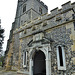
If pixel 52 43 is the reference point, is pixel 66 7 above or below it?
above

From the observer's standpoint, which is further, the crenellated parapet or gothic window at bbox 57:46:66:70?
the crenellated parapet

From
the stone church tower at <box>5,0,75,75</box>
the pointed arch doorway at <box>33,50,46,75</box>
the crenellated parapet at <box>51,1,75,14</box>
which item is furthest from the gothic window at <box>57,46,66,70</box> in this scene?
the crenellated parapet at <box>51,1,75,14</box>

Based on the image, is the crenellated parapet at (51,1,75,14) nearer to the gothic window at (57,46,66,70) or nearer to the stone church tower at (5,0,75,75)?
the stone church tower at (5,0,75,75)

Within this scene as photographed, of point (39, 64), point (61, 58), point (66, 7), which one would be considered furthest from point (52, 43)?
point (39, 64)

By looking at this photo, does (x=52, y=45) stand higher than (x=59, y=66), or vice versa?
(x=52, y=45)

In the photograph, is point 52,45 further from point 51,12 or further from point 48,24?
point 51,12

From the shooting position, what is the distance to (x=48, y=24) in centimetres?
679

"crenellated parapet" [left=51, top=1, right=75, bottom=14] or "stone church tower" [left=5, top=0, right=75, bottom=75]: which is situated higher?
"crenellated parapet" [left=51, top=1, right=75, bottom=14]

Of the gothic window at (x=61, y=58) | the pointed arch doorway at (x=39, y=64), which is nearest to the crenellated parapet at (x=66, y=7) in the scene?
the gothic window at (x=61, y=58)

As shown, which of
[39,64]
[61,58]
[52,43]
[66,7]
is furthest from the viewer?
[39,64]

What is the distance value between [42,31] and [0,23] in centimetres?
1197

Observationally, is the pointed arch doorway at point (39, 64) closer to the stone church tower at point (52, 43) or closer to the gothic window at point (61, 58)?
the stone church tower at point (52, 43)

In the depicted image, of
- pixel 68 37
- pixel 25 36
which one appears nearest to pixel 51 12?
pixel 68 37

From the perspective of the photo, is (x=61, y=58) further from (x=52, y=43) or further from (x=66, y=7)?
(x=66, y=7)
